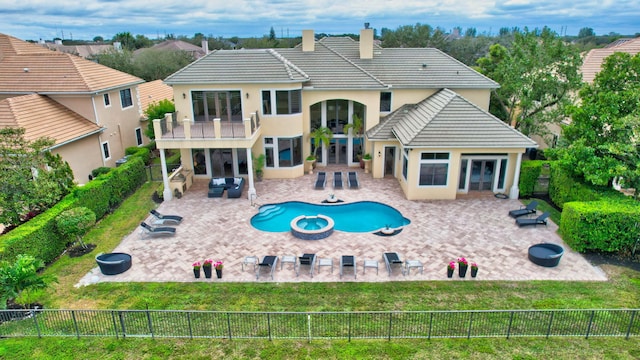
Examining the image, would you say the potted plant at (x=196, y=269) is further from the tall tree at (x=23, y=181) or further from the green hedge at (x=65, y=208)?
the tall tree at (x=23, y=181)

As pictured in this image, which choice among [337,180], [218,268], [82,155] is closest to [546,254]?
[337,180]

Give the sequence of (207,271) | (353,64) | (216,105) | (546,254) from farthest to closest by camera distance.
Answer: (353,64)
(216,105)
(546,254)
(207,271)

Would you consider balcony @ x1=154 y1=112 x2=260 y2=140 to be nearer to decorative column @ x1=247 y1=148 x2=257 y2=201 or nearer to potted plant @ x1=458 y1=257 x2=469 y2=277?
decorative column @ x1=247 y1=148 x2=257 y2=201

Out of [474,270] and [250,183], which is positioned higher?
[250,183]

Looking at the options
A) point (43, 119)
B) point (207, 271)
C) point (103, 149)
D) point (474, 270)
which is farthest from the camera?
point (103, 149)

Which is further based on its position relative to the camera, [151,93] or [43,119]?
[151,93]

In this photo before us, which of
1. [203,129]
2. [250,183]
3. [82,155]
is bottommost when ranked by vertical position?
[250,183]

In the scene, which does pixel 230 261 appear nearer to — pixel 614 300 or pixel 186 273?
pixel 186 273

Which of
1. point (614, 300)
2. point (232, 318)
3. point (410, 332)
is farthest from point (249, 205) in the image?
point (614, 300)

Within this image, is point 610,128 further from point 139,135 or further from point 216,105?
point 139,135

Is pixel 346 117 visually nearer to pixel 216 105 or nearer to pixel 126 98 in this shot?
pixel 216 105

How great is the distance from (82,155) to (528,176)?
26.6 meters

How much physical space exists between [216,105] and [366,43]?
Result: 11.8m

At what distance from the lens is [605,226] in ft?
52.6
